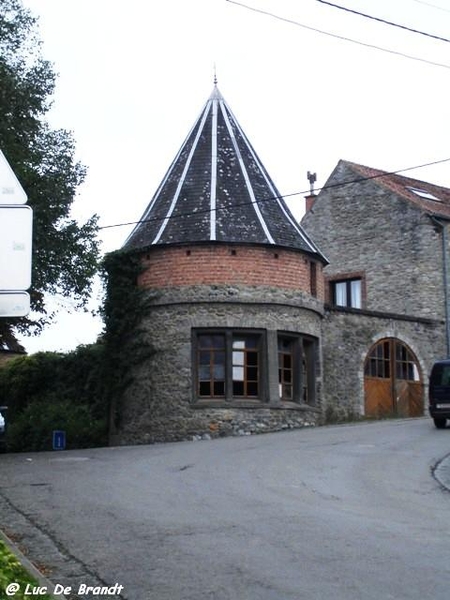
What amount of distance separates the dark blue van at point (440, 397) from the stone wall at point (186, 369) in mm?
4728

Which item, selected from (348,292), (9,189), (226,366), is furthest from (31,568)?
(348,292)

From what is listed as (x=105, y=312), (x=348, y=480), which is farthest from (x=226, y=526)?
(x=105, y=312)

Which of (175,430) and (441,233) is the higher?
(441,233)

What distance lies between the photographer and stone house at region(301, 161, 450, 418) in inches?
1430

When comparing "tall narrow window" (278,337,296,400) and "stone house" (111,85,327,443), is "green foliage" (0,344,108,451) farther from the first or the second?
"tall narrow window" (278,337,296,400)

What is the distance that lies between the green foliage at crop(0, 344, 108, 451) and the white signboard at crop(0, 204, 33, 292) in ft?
89.5

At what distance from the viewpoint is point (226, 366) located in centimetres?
3219

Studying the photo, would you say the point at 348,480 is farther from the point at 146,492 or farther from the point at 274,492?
the point at 146,492

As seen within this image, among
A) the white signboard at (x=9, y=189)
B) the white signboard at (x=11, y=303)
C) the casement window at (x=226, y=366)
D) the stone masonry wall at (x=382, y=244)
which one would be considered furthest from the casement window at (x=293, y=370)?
the white signboard at (x=11, y=303)

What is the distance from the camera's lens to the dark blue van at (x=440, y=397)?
29391 millimetres

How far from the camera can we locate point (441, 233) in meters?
41.9

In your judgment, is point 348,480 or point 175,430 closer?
point 348,480

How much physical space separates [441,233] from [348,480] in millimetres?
25543

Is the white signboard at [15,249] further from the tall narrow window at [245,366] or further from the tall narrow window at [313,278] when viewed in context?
the tall narrow window at [313,278]
